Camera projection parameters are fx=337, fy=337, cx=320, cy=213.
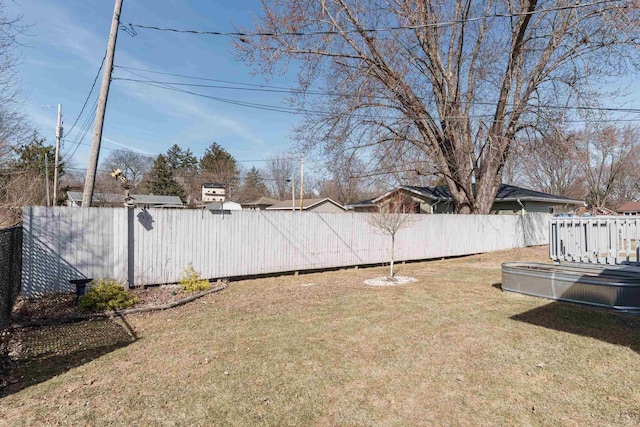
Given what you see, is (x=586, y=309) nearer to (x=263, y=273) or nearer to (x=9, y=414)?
(x=263, y=273)

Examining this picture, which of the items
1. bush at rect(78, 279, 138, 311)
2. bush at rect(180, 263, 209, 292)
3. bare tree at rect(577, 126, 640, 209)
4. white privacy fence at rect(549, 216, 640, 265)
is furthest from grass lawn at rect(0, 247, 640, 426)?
bare tree at rect(577, 126, 640, 209)

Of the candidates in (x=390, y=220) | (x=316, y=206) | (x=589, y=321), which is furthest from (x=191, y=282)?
(x=316, y=206)

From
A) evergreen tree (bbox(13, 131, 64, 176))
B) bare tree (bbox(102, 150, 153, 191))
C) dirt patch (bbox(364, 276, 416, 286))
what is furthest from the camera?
bare tree (bbox(102, 150, 153, 191))

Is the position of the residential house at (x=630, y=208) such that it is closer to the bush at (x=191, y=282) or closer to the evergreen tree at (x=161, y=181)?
the bush at (x=191, y=282)

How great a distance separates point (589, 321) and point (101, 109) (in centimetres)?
945

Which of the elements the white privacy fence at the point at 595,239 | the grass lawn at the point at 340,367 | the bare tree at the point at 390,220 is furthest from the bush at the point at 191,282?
the white privacy fence at the point at 595,239

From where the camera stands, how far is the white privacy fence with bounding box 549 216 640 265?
6.92 meters

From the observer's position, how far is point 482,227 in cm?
1388

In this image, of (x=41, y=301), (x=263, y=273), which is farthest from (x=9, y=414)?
(x=263, y=273)

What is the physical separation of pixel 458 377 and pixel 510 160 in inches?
525

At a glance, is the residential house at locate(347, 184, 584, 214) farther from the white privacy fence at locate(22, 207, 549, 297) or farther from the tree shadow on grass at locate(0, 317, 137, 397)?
the tree shadow on grass at locate(0, 317, 137, 397)

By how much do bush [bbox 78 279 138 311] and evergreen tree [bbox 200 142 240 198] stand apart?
33.4 m

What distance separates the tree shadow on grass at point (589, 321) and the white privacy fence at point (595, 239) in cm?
238

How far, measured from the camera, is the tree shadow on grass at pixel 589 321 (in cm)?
414
